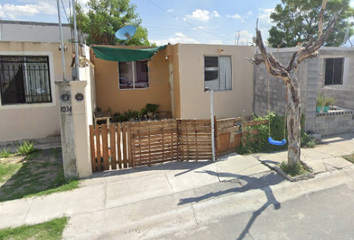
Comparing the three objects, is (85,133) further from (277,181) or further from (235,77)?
(235,77)

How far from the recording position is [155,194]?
4980mm

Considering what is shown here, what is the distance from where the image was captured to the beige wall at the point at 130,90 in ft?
36.6

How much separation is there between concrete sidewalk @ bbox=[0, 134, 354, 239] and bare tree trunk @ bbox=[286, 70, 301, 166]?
606 millimetres

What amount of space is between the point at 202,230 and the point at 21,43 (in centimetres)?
780

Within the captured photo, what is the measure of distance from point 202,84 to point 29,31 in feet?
56.0

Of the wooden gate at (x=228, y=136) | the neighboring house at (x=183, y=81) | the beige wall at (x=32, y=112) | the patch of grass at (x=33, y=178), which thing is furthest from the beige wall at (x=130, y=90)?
the wooden gate at (x=228, y=136)

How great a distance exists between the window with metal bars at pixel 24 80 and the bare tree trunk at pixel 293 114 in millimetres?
7297

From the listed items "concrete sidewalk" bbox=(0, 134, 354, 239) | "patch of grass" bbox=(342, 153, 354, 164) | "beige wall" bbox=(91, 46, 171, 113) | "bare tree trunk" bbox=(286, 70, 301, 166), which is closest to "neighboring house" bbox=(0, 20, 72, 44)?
"beige wall" bbox=(91, 46, 171, 113)

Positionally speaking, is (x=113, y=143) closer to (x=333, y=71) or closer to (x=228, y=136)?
(x=228, y=136)

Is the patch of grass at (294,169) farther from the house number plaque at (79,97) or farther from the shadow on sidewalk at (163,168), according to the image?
the house number plaque at (79,97)

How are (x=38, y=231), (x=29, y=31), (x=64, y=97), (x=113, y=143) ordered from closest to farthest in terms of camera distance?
(x=38, y=231), (x=64, y=97), (x=113, y=143), (x=29, y=31)

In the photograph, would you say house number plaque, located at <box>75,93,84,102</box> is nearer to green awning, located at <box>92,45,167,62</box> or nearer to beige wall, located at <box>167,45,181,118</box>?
green awning, located at <box>92,45,167,62</box>

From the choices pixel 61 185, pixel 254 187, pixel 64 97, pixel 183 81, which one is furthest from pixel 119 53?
pixel 254 187

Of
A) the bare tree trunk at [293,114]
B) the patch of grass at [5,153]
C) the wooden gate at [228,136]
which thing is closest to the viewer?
the bare tree trunk at [293,114]
